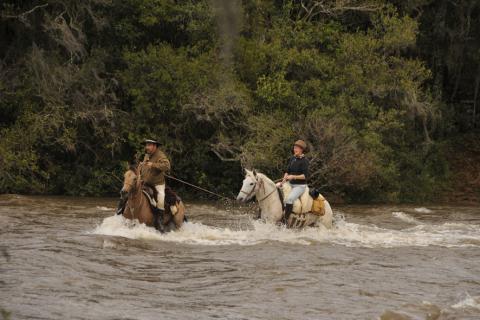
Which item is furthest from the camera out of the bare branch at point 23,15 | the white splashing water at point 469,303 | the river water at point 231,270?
the bare branch at point 23,15

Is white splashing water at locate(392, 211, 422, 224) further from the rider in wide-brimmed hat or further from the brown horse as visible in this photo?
the brown horse

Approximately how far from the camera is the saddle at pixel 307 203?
17.7 metres

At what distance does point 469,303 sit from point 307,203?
6.14 meters

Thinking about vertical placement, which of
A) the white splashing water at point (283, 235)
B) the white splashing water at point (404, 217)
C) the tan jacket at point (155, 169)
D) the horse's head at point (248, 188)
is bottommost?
the white splashing water at point (404, 217)

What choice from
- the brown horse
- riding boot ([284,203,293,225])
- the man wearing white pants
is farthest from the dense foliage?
the man wearing white pants

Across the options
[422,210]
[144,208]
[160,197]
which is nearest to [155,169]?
[160,197]

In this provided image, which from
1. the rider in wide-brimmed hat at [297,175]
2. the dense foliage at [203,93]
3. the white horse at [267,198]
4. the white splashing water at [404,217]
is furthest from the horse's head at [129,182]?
the dense foliage at [203,93]

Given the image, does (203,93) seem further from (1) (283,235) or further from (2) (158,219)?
(2) (158,219)

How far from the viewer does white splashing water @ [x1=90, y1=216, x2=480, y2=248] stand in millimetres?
16734

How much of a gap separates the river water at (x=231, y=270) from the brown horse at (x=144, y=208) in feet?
0.80

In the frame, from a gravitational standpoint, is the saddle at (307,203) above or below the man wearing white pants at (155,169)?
below

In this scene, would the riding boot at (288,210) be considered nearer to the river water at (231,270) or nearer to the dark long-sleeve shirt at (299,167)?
the river water at (231,270)

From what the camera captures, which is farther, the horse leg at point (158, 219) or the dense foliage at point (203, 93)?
the dense foliage at point (203, 93)

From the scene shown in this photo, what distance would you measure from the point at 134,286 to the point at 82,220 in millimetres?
8100
